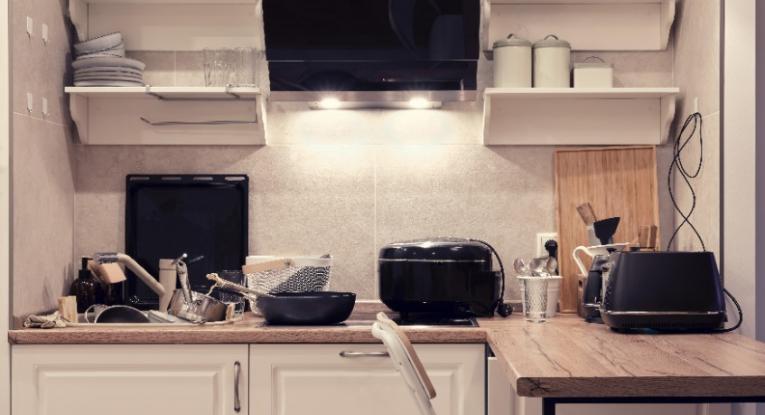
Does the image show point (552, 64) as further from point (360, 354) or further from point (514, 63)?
point (360, 354)

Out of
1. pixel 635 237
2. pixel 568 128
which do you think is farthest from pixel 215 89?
pixel 635 237

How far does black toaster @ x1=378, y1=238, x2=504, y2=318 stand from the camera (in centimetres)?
268

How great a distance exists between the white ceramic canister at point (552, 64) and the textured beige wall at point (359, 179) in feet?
0.58

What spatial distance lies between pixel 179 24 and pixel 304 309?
1149 mm

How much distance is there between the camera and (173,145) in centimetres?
309

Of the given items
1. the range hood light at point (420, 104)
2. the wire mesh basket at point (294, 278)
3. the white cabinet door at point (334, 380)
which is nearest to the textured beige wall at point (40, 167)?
the wire mesh basket at point (294, 278)

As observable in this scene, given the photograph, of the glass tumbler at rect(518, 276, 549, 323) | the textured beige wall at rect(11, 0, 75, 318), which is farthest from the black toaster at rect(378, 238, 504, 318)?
the textured beige wall at rect(11, 0, 75, 318)

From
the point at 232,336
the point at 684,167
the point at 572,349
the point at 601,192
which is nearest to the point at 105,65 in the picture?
the point at 232,336

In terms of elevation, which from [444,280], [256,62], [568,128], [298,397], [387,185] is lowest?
[298,397]

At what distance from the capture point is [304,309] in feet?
8.42

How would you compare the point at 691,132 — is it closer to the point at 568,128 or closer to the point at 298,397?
the point at 568,128

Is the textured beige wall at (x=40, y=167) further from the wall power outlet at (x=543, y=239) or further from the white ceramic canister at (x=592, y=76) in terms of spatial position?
the white ceramic canister at (x=592, y=76)

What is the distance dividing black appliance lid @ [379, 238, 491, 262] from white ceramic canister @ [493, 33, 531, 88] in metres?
0.56

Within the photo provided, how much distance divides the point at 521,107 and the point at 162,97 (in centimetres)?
122
